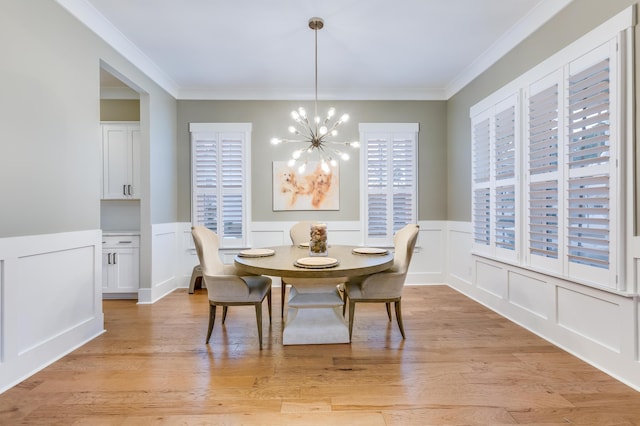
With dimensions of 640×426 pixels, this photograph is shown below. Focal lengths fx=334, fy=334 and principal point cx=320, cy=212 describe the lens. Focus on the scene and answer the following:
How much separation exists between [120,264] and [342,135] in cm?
349

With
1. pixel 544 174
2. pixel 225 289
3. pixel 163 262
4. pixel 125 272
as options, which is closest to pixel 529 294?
pixel 544 174

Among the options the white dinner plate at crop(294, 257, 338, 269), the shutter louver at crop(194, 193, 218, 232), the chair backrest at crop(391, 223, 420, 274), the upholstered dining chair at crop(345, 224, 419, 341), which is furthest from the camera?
Answer: the shutter louver at crop(194, 193, 218, 232)

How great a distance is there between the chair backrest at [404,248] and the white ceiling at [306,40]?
1.98 m

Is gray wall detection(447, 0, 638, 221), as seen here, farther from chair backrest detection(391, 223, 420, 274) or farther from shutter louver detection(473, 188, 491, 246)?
chair backrest detection(391, 223, 420, 274)

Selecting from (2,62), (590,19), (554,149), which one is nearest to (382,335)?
(554,149)

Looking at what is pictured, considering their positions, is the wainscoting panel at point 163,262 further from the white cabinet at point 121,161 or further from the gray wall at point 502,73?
the gray wall at point 502,73

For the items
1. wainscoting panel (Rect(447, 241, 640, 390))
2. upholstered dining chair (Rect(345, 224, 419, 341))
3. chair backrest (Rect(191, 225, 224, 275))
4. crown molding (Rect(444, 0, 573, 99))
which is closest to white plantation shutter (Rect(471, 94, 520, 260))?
wainscoting panel (Rect(447, 241, 640, 390))

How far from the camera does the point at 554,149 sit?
2.80 meters

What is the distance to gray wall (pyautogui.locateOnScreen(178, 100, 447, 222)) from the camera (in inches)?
197

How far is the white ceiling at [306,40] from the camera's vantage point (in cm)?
294

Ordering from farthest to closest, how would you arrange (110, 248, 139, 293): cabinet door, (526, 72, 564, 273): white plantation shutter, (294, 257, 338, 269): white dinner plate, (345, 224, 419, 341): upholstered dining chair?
(110, 248, 139, 293): cabinet door < (345, 224, 419, 341): upholstered dining chair < (526, 72, 564, 273): white plantation shutter < (294, 257, 338, 269): white dinner plate

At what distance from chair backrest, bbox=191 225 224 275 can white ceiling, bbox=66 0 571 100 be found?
1.98 metres

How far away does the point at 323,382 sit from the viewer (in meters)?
2.23

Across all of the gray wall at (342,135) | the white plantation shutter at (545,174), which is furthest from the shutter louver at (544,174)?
the gray wall at (342,135)
